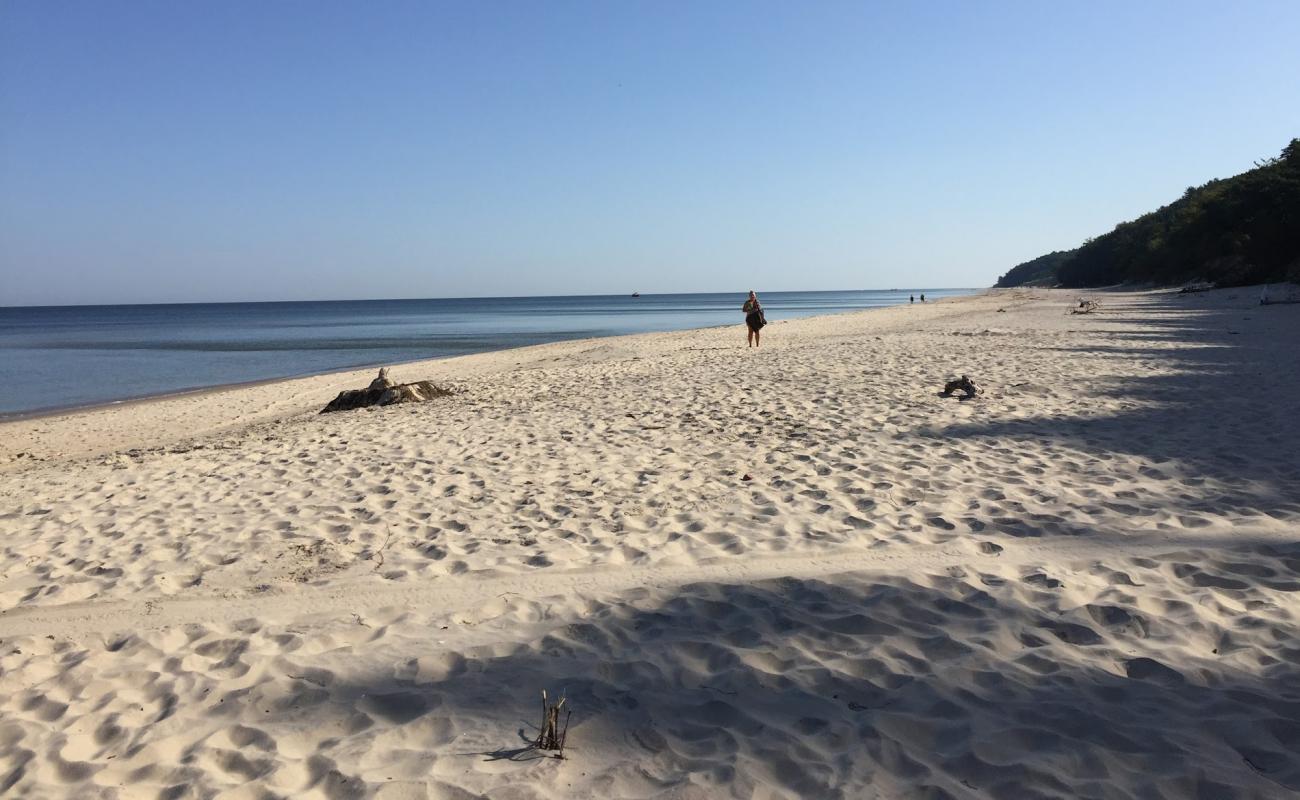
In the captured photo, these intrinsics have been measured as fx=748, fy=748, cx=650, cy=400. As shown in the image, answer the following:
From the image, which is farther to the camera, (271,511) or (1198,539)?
(271,511)

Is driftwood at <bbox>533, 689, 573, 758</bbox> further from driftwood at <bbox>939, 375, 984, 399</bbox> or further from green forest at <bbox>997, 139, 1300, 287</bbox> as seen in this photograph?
green forest at <bbox>997, 139, 1300, 287</bbox>

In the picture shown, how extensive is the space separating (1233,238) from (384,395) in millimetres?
47555

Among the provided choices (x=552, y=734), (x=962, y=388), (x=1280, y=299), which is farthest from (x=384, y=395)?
(x=1280, y=299)

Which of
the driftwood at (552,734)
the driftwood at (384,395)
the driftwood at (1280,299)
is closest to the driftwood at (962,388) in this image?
the driftwood at (384,395)

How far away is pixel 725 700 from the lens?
315 centimetres

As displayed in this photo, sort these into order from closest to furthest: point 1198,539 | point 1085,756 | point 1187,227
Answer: point 1085,756 < point 1198,539 < point 1187,227

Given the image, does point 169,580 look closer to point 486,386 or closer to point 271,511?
point 271,511

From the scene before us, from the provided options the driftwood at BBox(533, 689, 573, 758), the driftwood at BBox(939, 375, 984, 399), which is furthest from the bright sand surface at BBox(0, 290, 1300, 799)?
the driftwood at BBox(939, 375, 984, 399)

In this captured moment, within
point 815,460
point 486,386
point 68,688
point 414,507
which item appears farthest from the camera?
point 486,386

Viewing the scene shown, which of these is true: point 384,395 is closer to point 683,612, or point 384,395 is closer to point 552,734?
point 683,612

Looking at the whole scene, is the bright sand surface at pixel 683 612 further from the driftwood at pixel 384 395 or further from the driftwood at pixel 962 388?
the driftwood at pixel 384 395

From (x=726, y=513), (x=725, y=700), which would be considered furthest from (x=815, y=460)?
(x=725, y=700)

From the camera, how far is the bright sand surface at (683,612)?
2773 mm

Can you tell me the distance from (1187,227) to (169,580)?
6150 cm
